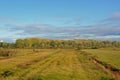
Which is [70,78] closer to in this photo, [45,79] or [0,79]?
[45,79]

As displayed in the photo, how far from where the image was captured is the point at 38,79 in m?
24.3

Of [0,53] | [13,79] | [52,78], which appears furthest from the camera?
[0,53]

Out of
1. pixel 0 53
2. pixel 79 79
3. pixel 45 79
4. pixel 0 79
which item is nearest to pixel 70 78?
pixel 79 79

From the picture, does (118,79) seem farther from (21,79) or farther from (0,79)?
(0,79)

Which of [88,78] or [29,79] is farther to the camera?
[88,78]

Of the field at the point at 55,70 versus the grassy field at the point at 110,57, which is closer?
the field at the point at 55,70

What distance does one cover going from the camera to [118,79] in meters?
25.4

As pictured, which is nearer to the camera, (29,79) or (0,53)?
(29,79)

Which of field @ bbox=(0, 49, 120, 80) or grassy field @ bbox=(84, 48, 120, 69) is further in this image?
grassy field @ bbox=(84, 48, 120, 69)

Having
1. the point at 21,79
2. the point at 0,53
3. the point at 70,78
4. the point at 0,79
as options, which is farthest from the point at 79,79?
the point at 0,53

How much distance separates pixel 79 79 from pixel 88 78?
48.2 inches

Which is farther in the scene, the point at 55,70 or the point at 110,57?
the point at 110,57

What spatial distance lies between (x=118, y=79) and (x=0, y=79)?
929 centimetres

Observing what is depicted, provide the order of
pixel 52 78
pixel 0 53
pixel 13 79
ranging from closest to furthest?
pixel 13 79, pixel 52 78, pixel 0 53
